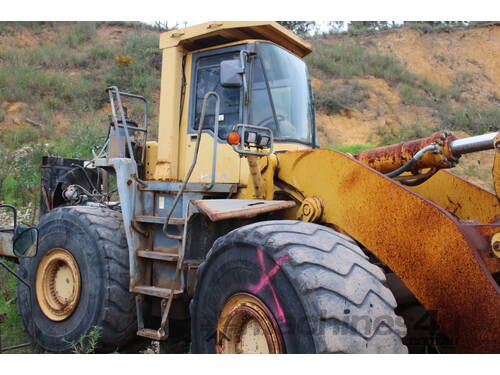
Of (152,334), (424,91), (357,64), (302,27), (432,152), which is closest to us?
(432,152)

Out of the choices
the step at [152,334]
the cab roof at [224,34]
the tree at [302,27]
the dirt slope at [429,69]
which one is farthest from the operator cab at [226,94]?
the tree at [302,27]

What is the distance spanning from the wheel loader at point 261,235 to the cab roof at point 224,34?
2cm

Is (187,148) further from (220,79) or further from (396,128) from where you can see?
(396,128)

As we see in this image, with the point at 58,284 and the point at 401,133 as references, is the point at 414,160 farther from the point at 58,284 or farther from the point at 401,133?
the point at 401,133

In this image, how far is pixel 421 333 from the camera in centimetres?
338

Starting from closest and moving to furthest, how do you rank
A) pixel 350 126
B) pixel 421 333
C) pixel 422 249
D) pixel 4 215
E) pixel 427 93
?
pixel 422 249 < pixel 421 333 < pixel 4 215 < pixel 350 126 < pixel 427 93

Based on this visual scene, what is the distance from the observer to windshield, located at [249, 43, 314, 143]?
4.18 metres

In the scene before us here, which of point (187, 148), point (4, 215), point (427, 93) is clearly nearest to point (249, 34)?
point (187, 148)

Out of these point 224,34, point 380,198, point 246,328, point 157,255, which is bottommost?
point 246,328

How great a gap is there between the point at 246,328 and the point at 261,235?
58cm

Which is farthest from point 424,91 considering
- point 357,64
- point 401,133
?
point 401,133

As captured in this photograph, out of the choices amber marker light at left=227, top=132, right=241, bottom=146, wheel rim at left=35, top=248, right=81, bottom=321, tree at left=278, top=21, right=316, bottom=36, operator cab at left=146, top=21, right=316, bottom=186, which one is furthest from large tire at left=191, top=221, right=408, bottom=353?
tree at left=278, top=21, right=316, bottom=36

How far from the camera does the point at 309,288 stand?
8.09ft

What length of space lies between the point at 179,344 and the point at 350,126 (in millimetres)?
15910
